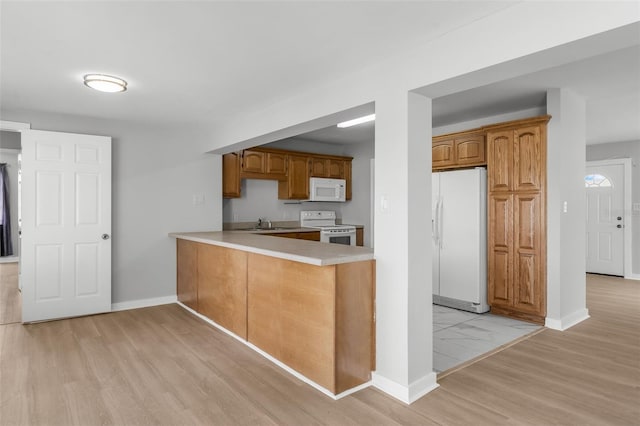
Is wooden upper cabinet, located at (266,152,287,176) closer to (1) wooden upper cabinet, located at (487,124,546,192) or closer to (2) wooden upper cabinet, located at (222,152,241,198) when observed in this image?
(2) wooden upper cabinet, located at (222,152,241,198)

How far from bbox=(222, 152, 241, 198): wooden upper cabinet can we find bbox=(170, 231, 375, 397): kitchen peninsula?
198 centimetres

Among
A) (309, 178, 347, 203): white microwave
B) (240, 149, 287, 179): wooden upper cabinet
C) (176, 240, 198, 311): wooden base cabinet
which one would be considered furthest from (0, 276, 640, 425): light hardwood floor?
(309, 178, 347, 203): white microwave

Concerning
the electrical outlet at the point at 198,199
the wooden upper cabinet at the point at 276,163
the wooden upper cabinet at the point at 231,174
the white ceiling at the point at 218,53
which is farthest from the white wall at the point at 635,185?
the electrical outlet at the point at 198,199

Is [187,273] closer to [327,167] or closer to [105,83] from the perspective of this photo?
[105,83]

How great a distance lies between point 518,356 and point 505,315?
122 cm

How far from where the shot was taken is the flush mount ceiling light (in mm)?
2896

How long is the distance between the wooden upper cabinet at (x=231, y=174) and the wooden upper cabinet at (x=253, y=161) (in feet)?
0.32

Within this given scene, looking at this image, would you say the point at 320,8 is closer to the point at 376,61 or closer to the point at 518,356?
the point at 376,61

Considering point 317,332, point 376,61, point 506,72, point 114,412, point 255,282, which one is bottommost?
point 114,412

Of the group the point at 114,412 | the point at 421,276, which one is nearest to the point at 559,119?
the point at 421,276

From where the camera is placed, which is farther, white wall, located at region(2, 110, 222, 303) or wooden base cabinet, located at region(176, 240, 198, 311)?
white wall, located at region(2, 110, 222, 303)

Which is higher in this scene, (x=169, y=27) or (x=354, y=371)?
(x=169, y=27)

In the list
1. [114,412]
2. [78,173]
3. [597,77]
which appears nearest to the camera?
[114,412]

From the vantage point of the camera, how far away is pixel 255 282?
3172mm
